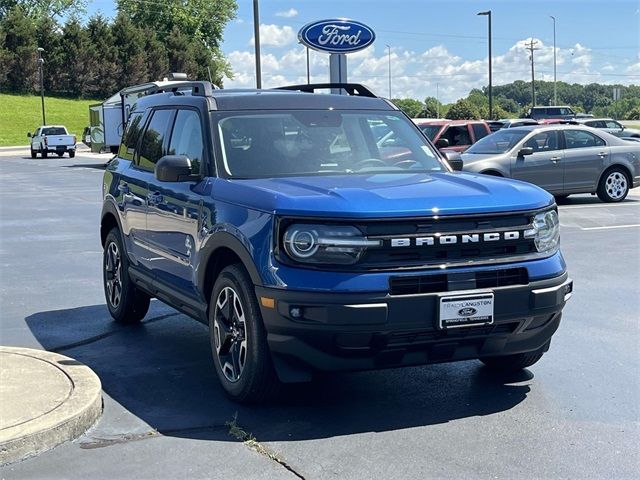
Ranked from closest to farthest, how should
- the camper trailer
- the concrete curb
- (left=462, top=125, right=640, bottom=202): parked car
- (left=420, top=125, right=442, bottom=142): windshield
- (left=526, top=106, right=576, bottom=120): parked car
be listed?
the concrete curb < (left=462, top=125, right=640, bottom=202): parked car < (left=420, top=125, right=442, bottom=142): windshield < the camper trailer < (left=526, top=106, right=576, bottom=120): parked car

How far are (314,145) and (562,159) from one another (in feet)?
37.6

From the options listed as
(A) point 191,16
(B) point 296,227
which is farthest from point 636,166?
(A) point 191,16

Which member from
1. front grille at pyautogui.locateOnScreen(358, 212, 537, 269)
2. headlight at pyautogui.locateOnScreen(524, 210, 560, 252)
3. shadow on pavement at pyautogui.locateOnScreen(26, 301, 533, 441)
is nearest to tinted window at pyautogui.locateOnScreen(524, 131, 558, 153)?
shadow on pavement at pyautogui.locateOnScreen(26, 301, 533, 441)

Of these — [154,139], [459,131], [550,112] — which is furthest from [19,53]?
[154,139]

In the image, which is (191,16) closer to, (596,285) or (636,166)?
(636,166)

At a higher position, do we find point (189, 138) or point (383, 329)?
point (189, 138)

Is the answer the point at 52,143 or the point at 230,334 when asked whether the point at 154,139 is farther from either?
the point at 52,143

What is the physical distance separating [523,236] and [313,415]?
5.09ft

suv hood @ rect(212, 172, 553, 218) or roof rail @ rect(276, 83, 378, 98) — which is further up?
roof rail @ rect(276, 83, 378, 98)

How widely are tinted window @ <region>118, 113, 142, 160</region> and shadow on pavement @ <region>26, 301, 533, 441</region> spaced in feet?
5.50

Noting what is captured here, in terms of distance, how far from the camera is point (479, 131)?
2105 centimetres

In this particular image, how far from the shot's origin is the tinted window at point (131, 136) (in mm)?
7203

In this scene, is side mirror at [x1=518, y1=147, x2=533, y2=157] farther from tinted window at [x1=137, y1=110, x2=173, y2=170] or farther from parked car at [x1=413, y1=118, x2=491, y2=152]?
tinted window at [x1=137, y1=110, x2=173, y2=170]

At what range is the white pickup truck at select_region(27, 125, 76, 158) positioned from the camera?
1833 inches
